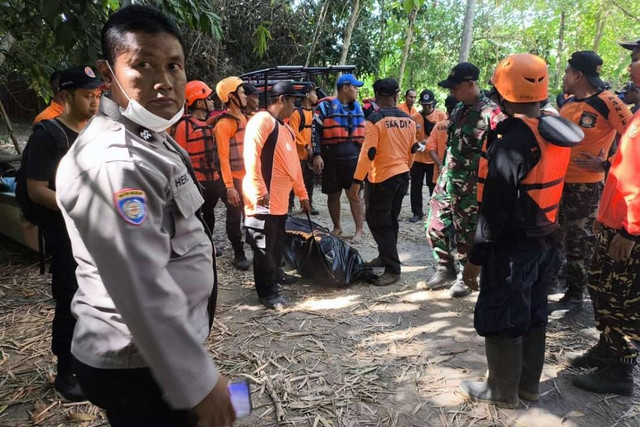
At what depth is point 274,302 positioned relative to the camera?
4203mm

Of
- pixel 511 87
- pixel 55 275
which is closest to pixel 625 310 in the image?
pixel 511 87

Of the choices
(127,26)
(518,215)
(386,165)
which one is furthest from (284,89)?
(127,26)

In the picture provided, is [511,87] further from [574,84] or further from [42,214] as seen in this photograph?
[42,214]

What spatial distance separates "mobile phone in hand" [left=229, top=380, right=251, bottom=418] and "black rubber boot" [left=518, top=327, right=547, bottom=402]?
204 centimetres

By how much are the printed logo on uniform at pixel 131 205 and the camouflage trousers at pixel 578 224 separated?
→ 4088 millimetres

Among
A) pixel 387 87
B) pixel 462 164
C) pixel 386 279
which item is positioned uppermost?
pixel 387 87

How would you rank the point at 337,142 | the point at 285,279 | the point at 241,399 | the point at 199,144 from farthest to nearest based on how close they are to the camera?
the point at 337,142 < the point at 199,144 < the point at 285,279 < the point at 241,399

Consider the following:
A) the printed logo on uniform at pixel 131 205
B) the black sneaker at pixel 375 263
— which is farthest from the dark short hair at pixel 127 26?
the black sneaker at pixel 375 263

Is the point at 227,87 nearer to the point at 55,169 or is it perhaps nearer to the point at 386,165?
the point at 386,165

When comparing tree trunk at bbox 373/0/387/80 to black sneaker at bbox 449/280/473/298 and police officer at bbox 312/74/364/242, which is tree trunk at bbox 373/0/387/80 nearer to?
police officer at bbox 312/74/364/242

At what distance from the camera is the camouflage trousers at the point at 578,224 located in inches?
157

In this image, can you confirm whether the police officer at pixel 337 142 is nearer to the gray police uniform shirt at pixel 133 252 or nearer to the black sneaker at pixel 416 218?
the black sneaker at pixel 416 218

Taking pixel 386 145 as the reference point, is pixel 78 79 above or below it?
above

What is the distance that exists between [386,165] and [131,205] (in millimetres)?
3908
